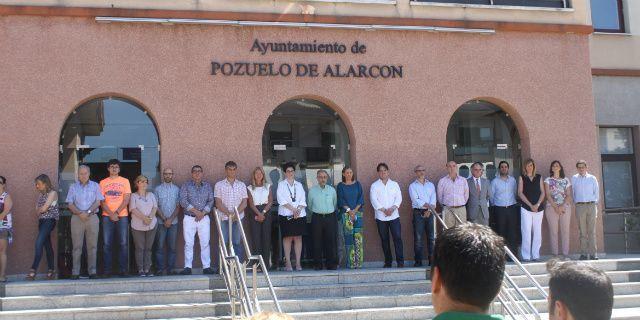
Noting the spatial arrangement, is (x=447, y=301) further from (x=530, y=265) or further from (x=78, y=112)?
(x=78, y=112)

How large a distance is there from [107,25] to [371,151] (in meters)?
5.25

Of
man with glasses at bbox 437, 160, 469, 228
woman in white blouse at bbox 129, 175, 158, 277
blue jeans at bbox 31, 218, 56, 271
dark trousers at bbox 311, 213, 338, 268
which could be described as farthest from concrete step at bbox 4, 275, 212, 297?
man with glasses at bbox 437, 160, 469, 228

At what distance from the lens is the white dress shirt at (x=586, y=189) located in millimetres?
13484

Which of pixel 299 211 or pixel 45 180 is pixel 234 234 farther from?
pixel 45 180

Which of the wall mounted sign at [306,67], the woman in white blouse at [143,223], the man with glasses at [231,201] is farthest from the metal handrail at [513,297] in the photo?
the woman in white blouse at [143,223]

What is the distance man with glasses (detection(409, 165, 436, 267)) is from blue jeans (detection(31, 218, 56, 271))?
6.09 metres

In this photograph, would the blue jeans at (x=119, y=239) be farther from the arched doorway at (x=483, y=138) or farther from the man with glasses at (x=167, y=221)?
the arched doorway at (x=483, y=138)

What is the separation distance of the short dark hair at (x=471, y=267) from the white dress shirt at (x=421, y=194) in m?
10.4

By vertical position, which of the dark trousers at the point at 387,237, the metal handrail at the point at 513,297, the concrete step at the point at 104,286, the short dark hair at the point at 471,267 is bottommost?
the metal handrail at the point at 513,297

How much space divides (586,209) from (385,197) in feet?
12.7

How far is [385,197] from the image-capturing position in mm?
12805

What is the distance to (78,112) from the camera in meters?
12.6

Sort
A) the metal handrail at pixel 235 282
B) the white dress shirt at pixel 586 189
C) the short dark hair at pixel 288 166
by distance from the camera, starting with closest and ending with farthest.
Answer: the metal handrail at pixel 235 282, the short dark hair at pixel 288 166, the white dress shirt at pixel 586 189

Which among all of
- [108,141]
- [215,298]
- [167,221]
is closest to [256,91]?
[108,141]
